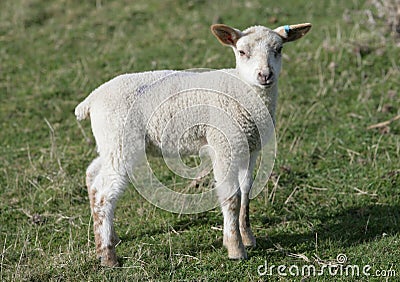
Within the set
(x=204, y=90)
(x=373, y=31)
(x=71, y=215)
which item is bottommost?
(x=71, y=215)

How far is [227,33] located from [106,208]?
6.23ft

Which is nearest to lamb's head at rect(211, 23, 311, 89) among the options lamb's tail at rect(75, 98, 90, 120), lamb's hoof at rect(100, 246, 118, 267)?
lamb's tail at rect(75, 98, 90, 120)

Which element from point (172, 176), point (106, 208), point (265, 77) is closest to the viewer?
point (265, 77)

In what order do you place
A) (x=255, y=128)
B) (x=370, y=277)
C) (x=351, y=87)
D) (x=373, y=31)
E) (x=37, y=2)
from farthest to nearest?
(x=37, y=2), (x=373, y=31), (x=351, y=87), (x=255, y=128), (x=370, y=277)

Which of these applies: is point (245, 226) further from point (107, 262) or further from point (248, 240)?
point (107, 262)

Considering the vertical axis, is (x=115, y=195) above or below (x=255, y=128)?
below

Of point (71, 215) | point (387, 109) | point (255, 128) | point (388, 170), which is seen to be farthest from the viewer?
point (387, 109)

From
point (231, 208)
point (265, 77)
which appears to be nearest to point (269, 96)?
point (265, 77)

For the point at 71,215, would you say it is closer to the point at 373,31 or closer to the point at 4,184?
the point at 4,184

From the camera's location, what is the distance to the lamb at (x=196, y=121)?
17.7 feet

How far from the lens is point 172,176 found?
7234mm

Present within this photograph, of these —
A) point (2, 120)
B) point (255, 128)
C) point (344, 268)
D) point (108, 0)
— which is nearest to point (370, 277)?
point (344, 268)

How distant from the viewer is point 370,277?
5.20 metres

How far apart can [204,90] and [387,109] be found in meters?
3.61
